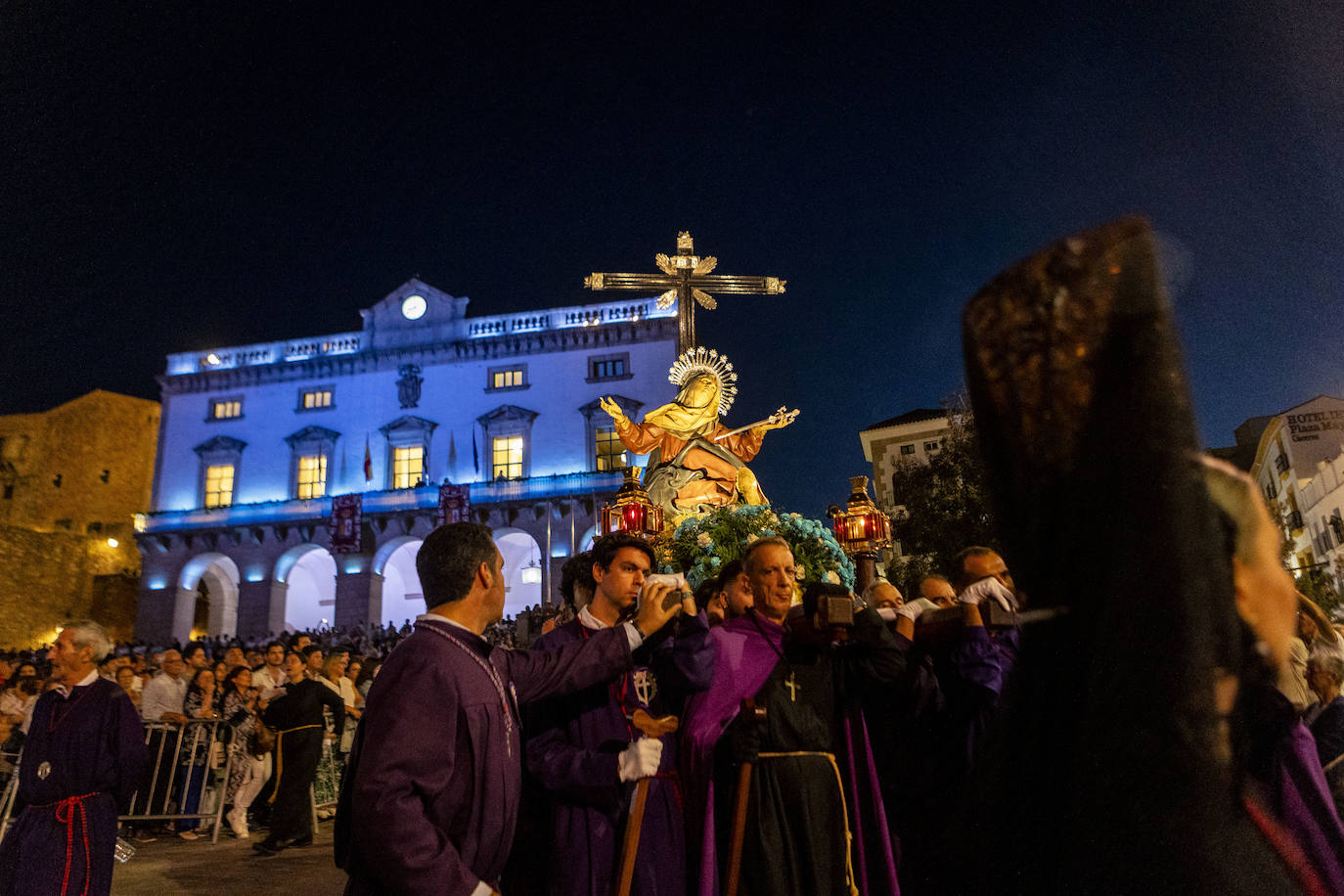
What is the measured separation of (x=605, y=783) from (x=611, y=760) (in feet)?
0.30

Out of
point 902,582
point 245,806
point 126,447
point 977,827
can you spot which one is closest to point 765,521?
point 245,806

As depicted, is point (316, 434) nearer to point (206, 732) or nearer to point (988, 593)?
point (206, 732)

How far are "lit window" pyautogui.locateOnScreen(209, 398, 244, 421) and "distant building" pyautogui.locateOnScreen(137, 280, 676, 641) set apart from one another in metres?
0.06

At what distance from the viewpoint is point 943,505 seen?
24828 millimetres

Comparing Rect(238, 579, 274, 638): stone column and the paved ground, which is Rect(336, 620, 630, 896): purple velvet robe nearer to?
the paved ground

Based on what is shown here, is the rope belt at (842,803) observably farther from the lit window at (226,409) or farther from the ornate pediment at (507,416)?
the lit window at (226,409)

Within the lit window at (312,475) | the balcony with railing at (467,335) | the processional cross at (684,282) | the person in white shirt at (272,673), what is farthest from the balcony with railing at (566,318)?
the person in white shirt at (272,673)

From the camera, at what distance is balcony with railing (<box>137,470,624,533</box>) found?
113 ft

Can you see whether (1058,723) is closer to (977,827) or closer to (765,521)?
(977,827)

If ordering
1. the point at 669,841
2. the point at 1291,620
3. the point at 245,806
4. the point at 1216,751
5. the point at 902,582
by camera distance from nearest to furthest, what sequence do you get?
the point at 1216,751 < the point at 1291,620 < the point at 669,841 < the point at 245,806 < the point at 902,582

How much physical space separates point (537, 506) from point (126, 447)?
89.2ft

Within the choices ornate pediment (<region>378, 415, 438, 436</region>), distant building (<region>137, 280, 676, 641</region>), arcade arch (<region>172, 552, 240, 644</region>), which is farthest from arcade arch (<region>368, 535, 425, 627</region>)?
arcade arch (<region>172, 552, 240, 644</region>)

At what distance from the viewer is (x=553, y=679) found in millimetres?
3338

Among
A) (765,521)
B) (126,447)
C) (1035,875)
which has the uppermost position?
(126,447)
